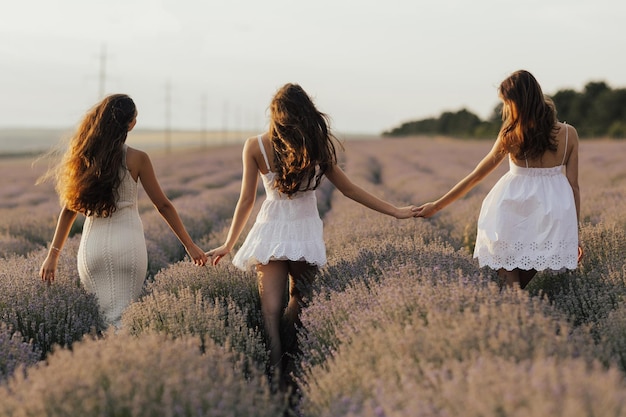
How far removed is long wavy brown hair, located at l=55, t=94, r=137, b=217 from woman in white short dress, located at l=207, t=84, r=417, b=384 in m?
0.65

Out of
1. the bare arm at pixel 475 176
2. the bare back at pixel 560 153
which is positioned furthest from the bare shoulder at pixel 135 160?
the bare back at pixel 560 153

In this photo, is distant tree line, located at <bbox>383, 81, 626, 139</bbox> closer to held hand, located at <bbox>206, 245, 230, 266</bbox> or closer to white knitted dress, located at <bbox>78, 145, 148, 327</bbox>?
held hand, located at <bbox>206, 245, 230, 266</bbox>

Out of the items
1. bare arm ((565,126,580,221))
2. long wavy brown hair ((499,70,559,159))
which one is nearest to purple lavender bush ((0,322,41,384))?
long wavy brown hair ((499,70,559,159))

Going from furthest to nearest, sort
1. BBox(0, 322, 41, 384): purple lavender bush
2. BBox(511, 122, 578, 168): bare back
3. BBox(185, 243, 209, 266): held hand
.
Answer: BBox(185, 243, 209, 266): held hand, BBox(511, 122, 578, 168): bare back, BBox(0, 322, 41, 384): purple lavender bush

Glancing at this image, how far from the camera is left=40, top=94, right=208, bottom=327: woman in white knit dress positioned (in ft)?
12.1

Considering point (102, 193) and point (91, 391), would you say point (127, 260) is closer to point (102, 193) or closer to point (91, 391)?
point (102, 193)

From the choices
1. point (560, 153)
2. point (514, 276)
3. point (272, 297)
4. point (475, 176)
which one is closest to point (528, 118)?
point (560, 153)

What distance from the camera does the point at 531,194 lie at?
387 centimetres

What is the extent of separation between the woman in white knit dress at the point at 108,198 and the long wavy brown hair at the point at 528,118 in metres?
1.91

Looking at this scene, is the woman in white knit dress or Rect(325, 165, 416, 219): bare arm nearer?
the woman in white knit dress

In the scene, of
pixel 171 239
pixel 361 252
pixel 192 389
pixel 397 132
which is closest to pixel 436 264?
pixel 361 252

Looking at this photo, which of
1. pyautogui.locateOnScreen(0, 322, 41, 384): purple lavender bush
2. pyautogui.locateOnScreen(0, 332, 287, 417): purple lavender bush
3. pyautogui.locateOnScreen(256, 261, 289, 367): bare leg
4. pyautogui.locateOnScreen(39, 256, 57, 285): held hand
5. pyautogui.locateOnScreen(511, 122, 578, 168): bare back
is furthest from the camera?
pyautogui.locateOnScreen(39, 256, 57, 285): held hand

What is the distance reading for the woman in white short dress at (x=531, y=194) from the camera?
3801 mm

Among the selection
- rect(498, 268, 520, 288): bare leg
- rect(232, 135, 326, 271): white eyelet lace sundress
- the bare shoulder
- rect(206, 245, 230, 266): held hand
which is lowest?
rect(498, 268, 520, 288): bare leg
